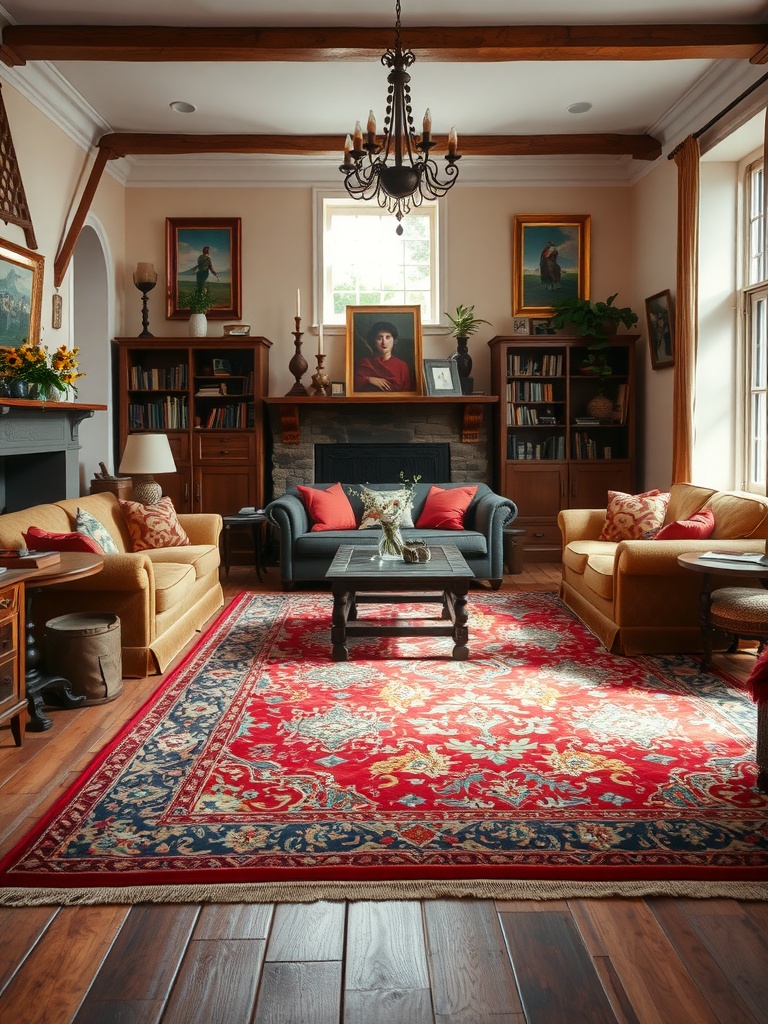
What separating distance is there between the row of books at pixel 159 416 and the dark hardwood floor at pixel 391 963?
20.0 ft

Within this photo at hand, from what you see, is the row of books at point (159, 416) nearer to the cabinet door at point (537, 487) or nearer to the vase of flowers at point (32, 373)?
the vase of flowers at point (32, 373)

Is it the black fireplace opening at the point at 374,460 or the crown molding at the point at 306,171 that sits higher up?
the crown molding at the point at 306,171

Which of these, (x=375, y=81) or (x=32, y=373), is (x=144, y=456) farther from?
(x=375, y=81)

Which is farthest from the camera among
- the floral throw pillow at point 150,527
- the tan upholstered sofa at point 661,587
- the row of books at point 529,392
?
the row of books at point 529,392

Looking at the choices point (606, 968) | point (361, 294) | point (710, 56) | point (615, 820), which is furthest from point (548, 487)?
point (606, 968)

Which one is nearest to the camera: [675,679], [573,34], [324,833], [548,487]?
[324,833]

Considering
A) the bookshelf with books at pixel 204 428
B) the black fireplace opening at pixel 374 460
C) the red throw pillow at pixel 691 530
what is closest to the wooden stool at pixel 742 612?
the red throw pillow at pixel 691 530

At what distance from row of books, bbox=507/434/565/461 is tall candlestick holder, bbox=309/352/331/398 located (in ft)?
5.80

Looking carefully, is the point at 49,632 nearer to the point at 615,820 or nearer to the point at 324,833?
the point at 324,833

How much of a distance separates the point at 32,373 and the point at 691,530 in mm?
4066

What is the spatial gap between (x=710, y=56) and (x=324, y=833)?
17.1ft

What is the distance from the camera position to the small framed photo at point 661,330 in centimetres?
709

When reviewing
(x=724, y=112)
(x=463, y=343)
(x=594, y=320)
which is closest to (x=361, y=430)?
(x=463, y=343)

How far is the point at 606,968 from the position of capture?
1984 millimetres
